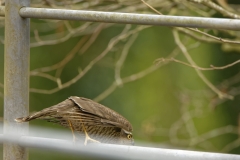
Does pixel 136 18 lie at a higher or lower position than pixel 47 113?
higher

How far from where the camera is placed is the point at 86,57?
5.69m

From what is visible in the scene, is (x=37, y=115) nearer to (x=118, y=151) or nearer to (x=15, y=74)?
(x=15, y=74)

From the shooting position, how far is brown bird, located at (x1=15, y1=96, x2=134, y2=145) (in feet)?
4.00

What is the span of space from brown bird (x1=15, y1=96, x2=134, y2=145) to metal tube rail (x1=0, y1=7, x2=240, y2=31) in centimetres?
22

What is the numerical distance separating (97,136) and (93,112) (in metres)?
0.15

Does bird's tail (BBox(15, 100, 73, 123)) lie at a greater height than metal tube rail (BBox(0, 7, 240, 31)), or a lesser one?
lesser

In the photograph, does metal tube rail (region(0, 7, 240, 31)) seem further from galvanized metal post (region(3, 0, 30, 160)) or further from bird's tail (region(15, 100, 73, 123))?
bird's tail (region(15, 100, 73, 123))

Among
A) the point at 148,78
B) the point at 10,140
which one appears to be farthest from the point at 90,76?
the point at 10,140

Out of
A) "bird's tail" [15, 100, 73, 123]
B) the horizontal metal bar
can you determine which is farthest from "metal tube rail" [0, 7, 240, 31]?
"bird's tail" [15, 100, 73, 123]

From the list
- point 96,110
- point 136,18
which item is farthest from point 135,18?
point 96,110

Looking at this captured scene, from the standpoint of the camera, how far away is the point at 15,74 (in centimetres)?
119

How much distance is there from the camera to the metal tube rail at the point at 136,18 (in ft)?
3.21

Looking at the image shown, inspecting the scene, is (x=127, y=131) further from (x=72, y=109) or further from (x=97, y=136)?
(x=72, y=109)

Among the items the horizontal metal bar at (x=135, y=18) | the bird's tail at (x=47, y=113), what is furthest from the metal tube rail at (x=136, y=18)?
the bird's tail at (x=47, y=113)
